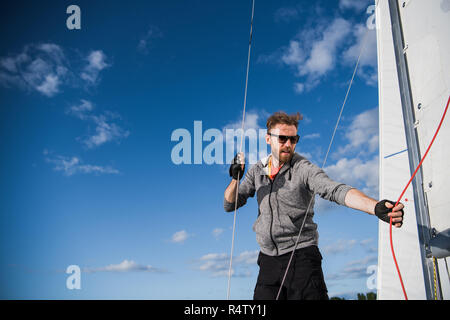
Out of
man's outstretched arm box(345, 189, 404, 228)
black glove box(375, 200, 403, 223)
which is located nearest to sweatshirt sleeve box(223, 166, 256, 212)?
man's outstretched arm box(345, 189, 404, 228)

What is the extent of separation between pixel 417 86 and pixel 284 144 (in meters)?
1.29

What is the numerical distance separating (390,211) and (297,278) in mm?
984

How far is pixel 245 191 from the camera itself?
297cm

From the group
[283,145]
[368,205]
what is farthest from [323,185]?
[283,145]

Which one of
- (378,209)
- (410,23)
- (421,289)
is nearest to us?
(378,209)

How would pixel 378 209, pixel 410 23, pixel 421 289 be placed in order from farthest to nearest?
pixel 421 289
pixel 410 23
pixel 378 209

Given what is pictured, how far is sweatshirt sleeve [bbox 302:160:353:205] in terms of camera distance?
Result: 2119mm

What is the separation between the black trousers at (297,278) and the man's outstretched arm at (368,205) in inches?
23.5

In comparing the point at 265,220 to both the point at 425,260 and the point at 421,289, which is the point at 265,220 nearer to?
the point at 425,260

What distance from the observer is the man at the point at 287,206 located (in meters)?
2.32

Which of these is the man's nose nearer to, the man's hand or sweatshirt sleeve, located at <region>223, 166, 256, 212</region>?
sweatshirt sleeve, located at <region>223, 166, 256, 212</region>

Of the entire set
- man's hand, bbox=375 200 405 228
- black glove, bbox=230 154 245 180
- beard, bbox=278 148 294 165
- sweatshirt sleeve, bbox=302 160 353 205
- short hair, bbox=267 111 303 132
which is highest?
short hair, bbox=267 111 303 132
